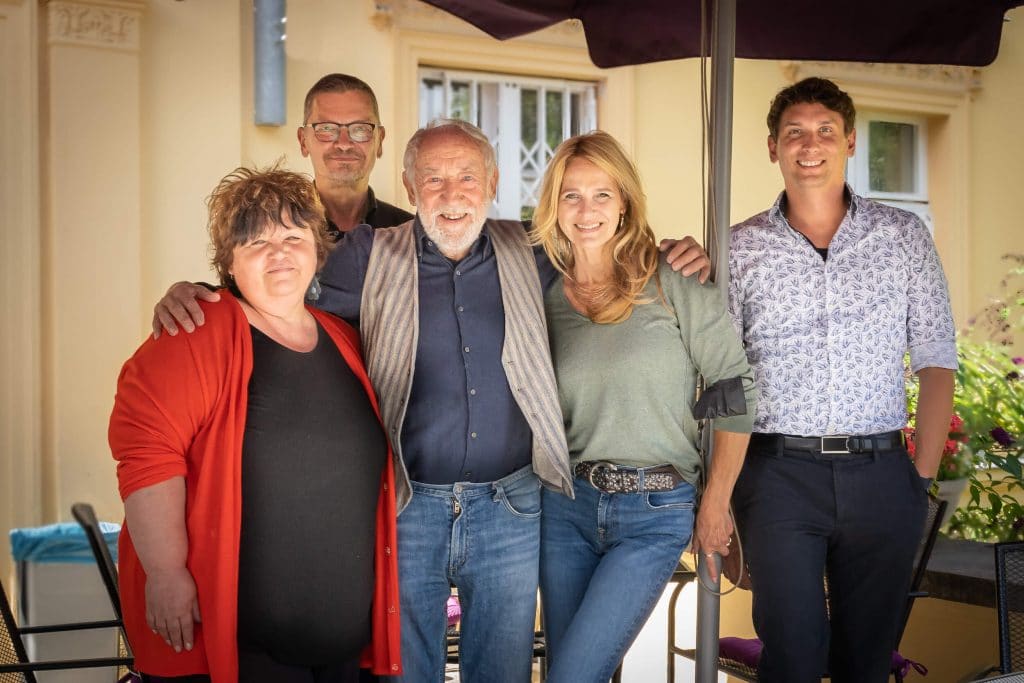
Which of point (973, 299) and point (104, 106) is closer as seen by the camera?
point (104, 106)

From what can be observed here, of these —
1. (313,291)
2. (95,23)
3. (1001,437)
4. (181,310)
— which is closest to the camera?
(181,310)

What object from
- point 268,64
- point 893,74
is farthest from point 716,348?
point 893,74

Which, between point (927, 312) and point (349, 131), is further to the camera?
point (349, 131)

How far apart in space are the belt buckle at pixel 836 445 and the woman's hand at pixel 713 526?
0.33 m

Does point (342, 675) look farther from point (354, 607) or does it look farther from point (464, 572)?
point (464, 572)

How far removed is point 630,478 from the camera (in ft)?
9.11

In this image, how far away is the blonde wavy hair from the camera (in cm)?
283

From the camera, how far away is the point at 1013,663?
10.4ft

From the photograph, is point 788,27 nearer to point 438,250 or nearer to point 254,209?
point 438,250

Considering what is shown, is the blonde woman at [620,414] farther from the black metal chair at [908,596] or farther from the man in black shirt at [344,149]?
the man in black shirt at [344,149]

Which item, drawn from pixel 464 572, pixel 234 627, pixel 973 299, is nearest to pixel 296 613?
pixel 234 627

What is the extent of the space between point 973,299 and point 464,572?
6.33 meters

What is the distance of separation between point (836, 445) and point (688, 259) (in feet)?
2.06

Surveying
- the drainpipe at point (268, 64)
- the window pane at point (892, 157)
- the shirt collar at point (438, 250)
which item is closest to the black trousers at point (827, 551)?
the shirt collar at point (438, 250)
